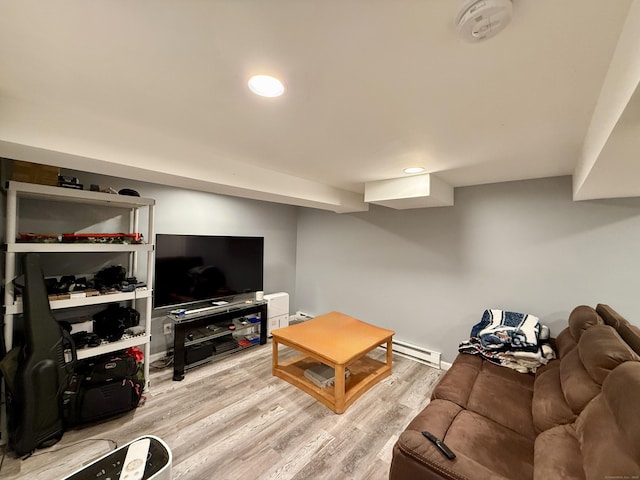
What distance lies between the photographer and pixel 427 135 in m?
1.55

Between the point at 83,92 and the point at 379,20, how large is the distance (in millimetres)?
1356

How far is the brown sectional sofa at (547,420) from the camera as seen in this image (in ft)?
3.05

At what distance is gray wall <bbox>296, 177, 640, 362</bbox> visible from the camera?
220 cm

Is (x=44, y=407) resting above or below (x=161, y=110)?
below

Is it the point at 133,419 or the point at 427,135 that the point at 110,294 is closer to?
the point at 133,419

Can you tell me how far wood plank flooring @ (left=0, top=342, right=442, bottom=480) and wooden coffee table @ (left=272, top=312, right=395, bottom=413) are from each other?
8 cm

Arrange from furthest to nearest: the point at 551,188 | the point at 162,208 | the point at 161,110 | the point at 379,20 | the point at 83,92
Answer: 1. the point at 162,208
2. the point at 551,188
3. the point at 161,110
4. the point at 83,92
5. the point at 379,20

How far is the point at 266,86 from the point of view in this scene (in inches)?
43.3

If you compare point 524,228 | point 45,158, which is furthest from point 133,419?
point 524,228

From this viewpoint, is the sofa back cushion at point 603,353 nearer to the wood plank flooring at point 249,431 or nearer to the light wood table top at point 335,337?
the wood plank flooring at point 249,431

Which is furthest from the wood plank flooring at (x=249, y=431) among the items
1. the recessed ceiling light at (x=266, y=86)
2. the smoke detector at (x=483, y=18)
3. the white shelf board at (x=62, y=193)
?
the smoke detector at (x=483, y=18)

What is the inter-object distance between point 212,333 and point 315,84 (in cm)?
298

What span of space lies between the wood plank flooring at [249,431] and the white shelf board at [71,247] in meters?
1.35

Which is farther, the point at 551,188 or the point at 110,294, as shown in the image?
the point at 551,188
